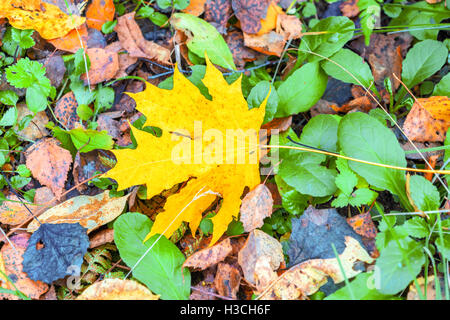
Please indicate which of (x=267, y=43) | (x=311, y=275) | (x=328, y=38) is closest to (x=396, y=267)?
(x=311, y=275)

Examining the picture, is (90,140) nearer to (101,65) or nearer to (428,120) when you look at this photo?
(101,65)

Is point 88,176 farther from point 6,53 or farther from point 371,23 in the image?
point 371,23

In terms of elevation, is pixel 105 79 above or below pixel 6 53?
below

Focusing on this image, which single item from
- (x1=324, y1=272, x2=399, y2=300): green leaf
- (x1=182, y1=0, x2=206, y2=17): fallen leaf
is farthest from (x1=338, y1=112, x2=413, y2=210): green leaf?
(x1=182, y1=0, x2=206, y2=17): fallen leaf

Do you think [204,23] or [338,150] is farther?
[204,23]

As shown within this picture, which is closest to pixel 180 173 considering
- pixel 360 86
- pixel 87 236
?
pixel 87 236

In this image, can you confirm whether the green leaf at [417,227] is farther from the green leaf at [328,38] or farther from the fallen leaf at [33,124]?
the fallen leaf at [33,124]

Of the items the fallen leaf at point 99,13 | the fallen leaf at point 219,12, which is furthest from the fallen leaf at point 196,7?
the fallen leaf at point 99,13
